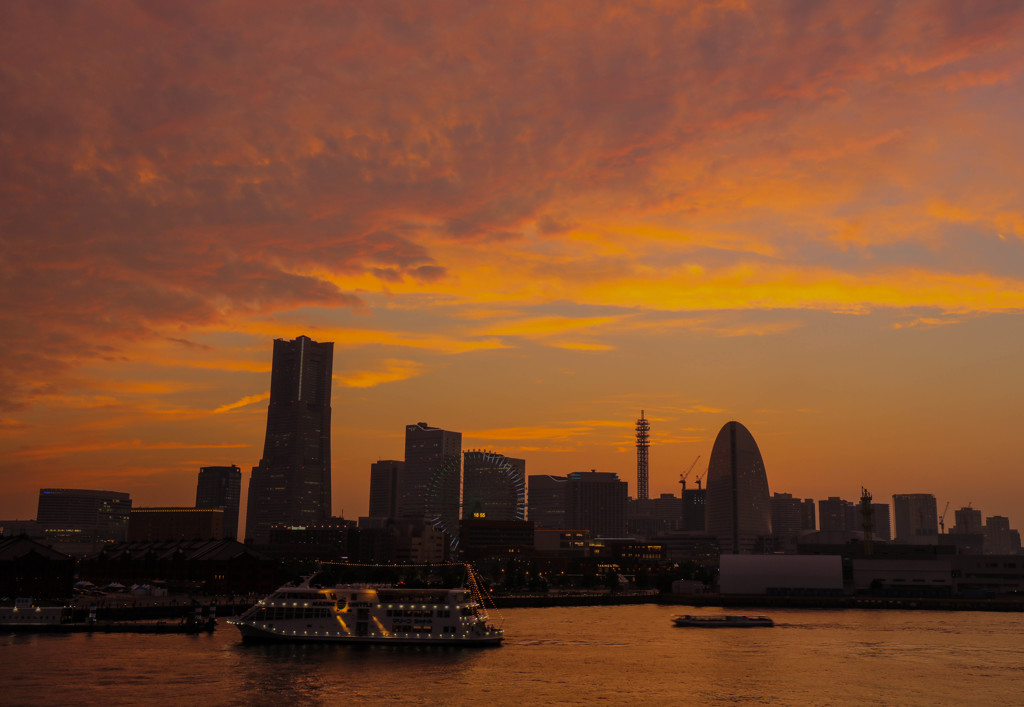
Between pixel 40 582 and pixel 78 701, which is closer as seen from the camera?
pixel 78 701

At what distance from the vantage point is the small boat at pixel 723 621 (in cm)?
15525

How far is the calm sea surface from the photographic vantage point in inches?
3260

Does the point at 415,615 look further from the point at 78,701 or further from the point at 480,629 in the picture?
the point at 78,701

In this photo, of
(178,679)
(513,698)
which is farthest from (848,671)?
(178,679)

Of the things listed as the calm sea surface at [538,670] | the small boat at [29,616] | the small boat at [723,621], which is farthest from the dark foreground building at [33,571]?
the small boat at [723,621]

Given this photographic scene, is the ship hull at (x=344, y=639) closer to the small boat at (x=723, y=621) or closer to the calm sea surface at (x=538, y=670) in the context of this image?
the calm sea surface at (x=538, y=670)

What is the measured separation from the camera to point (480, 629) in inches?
4668

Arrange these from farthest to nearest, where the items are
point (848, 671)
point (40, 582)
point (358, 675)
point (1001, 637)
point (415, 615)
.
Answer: point (40, 582), point (1001, 637), point (415, 615), point (848, 671), point (358, 675)

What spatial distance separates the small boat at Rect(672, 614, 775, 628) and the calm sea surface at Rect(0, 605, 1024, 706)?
1434 centimetres

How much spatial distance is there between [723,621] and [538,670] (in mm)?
67476

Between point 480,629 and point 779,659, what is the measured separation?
36.3 m

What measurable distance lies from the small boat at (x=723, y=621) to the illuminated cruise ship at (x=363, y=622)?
49.0 m

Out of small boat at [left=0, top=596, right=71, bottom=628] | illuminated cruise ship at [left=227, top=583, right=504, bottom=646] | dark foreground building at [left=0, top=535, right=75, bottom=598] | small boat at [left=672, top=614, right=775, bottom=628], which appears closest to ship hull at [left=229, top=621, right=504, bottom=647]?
illuminated cruise ship at [left=227, top=583, right=504, bottom=646]

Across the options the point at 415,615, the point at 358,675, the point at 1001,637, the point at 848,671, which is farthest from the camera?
the point at 1001,637
